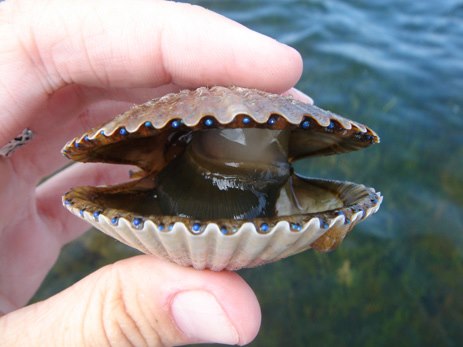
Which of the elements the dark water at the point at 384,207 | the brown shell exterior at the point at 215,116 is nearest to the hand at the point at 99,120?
the brown shell exterior at the point at 215,116

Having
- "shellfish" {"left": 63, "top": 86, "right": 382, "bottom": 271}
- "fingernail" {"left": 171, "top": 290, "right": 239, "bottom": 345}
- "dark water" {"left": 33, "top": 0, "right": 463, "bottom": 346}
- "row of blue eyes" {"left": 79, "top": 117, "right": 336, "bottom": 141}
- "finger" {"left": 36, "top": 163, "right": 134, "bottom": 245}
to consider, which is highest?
"row of blue eyes" {"left": 79, "top": 117, "right": 336, "bottom": 141}

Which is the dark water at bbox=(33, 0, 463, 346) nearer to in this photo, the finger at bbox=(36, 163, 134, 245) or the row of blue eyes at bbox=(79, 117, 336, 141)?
the finger at bbox=(36, 163, 134, 245)

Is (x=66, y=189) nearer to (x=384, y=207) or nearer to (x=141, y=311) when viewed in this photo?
(x=141, y=311)

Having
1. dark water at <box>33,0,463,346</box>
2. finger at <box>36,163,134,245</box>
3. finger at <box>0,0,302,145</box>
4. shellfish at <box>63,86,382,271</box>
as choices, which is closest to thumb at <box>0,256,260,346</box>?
shellfish at <box>63,86,382,271</box>

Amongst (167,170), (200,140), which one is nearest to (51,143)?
(167,170)

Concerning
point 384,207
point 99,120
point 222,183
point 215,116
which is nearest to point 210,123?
point 215,116
